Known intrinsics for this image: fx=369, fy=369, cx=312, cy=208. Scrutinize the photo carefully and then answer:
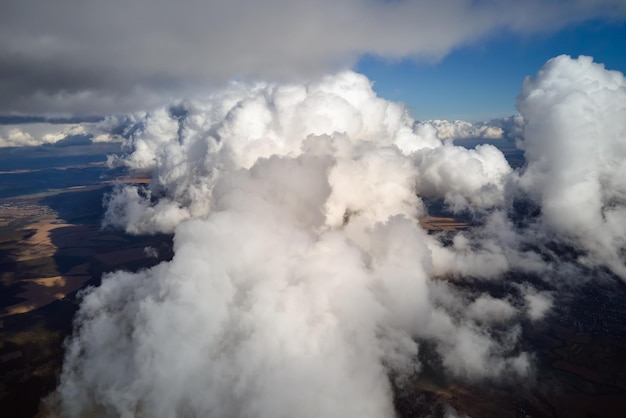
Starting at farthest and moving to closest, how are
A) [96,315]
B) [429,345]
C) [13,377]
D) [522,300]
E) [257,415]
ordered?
1. [522,300]
2. [96,315]
3. [429,345]
4. [13,377]
5. [257,415]

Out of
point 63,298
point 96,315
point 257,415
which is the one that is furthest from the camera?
point 63,298

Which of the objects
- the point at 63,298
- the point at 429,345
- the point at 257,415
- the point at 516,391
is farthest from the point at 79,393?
the point at 516,391

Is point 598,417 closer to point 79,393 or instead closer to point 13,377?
point 79,393

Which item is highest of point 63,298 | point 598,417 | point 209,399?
point 598,417

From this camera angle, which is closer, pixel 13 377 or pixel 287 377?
pixel 287 377

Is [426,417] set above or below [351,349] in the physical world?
below

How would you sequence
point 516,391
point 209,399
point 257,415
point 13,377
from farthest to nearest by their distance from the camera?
1. point 13,377
2. point 516,391
3. point 209,399
4. point 257,415

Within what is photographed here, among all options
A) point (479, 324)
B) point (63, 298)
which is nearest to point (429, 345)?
point (479, 324)

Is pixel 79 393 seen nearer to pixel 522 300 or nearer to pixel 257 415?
pixel 257 415

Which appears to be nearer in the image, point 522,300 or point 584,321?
point 584,321
